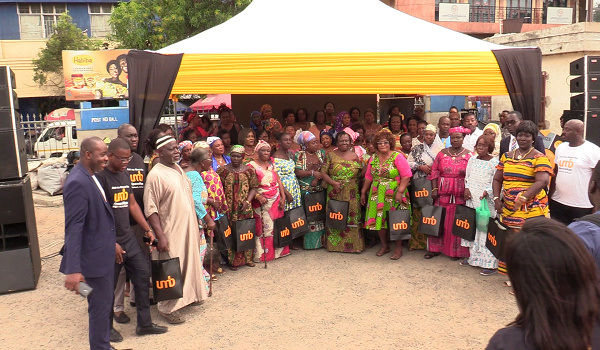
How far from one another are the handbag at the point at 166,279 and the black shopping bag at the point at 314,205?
249 centimetres

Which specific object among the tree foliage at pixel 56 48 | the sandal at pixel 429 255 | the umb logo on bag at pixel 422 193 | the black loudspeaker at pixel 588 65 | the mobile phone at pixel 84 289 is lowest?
the sandal at pixel 429 255

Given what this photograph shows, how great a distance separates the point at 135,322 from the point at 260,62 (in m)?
3.31

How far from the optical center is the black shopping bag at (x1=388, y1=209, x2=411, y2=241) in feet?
21.0

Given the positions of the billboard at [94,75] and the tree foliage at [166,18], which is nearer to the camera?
the tree foliage at [166,18]

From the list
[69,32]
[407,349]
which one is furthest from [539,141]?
[69,32]

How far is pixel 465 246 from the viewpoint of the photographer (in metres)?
6.32

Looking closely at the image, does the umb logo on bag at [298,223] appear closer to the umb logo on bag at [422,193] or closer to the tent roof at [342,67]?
the umb logo on bag at [422,193]

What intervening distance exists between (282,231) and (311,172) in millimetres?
864

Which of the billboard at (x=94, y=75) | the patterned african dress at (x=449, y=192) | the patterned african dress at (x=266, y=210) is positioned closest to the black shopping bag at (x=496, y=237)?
the patterned african dress at (x=449, y=192)

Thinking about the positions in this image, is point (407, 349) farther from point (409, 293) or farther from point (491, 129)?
point (491, 129)

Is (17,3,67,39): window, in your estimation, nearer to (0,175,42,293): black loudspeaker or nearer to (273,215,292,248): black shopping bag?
(0,175,42,293): black loudspeaker

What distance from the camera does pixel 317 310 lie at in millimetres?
5043

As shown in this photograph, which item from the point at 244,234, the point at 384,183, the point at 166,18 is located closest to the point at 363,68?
the point at 384,183

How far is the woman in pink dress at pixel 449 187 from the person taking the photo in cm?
613
